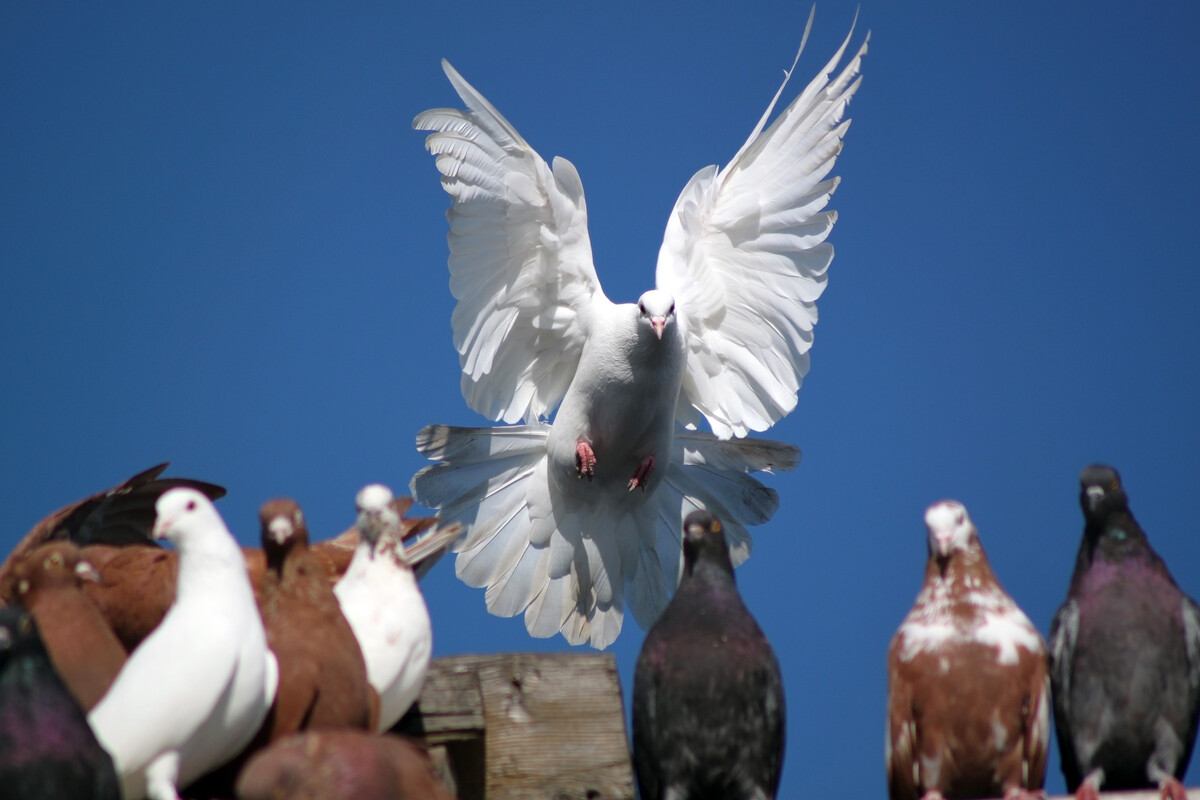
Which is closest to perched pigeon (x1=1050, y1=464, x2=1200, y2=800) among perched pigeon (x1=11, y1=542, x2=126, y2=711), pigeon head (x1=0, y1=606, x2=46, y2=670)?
perched pigeon (x1=11, y1=542, x2=126, y2=711)

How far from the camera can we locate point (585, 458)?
8.38 m

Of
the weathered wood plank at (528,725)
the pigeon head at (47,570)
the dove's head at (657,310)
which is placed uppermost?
the dove's head at (657,310)

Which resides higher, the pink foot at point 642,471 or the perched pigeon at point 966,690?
the pink foot at point 642,471

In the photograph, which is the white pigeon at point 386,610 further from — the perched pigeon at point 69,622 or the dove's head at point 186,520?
the perched pigeon at point 69,622

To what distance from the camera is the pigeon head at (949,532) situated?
14.0 feet

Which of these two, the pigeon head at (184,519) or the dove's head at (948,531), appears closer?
the pigeon head at (184,519)

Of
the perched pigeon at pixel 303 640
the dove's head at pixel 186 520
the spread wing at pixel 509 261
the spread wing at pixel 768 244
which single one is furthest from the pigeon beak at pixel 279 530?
the spread wing at pixel 768 244

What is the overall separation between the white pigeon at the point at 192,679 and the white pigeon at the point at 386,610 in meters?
0.41

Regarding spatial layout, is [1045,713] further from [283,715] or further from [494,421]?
[494,421]

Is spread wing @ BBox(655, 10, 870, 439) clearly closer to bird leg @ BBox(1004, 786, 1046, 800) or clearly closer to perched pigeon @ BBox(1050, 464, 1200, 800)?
perched pigeon @ BBox(1050, 464, 1200, 800)

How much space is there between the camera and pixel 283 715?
12.3ft

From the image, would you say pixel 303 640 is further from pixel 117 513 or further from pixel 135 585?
pixel 117 513

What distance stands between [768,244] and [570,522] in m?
2.19

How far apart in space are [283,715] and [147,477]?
1612mm
